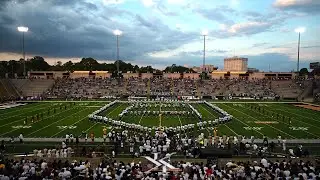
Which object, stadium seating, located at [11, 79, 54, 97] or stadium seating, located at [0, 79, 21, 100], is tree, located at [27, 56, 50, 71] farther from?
stadium seating, located at [0, 79, 21, 100]

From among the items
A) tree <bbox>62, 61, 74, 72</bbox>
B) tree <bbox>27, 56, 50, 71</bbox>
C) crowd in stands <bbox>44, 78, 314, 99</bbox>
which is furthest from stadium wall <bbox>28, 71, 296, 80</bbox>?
tree <bbox>62, 61, 74, 72</bbox>

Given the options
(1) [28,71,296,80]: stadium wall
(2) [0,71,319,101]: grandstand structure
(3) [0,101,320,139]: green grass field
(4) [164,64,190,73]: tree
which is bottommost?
(3) [0,101,320,139]: green grass field

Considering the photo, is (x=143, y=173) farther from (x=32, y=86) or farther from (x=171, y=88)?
(x=32, y=86)

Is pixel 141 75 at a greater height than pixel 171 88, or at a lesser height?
greater

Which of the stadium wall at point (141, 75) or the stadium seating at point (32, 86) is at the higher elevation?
the stadium wall at point (141, 75)

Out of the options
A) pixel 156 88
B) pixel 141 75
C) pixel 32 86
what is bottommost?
pixel 156 88

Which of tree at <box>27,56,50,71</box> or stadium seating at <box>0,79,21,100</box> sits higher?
tree at <box>27,56,50,71</box>

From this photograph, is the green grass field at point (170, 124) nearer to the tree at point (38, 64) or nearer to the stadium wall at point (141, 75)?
the stadium wall at point (141, 75)

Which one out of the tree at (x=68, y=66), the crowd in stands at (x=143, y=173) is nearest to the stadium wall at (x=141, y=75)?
the tree at (x=68, y=66)

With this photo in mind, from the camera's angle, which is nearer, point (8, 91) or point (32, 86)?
point (8, 91)

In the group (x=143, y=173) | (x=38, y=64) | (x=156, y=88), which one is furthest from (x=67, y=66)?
(x=143, y=173)

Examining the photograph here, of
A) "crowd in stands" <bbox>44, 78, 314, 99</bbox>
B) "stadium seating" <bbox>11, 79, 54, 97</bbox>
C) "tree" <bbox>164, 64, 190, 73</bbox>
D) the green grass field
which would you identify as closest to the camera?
the green grass field

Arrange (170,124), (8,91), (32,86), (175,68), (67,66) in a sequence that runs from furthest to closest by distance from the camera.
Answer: (175,68) → (67,66) → (32,86) → (8,91) → (170,124)

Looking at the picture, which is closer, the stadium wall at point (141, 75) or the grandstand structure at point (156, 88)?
the grandstand structure at point (156, 88)
